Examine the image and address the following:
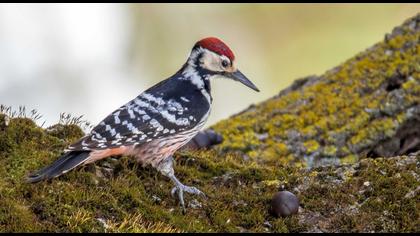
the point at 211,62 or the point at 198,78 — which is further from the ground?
the point at 211,62

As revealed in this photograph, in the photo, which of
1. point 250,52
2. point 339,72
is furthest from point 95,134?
point 250,52

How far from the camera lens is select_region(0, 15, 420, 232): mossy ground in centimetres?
602

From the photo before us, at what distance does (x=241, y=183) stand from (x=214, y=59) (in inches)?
62.6

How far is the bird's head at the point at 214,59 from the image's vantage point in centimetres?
793

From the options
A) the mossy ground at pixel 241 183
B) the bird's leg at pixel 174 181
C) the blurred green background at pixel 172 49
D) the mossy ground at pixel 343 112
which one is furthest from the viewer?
the blurred green background at pixel 172 49

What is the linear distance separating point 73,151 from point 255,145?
122 inches

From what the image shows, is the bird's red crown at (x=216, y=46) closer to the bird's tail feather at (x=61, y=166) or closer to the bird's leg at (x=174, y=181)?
the bird's leg at (x=174, y=181)

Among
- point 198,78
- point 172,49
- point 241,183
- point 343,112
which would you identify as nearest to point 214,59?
point 198,78

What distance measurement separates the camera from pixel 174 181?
6.95m

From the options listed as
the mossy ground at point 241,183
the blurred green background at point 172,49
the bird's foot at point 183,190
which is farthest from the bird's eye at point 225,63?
the blurred green background at point 172,49

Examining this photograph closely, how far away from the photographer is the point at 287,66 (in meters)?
18.4

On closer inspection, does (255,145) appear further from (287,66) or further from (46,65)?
(46,65)

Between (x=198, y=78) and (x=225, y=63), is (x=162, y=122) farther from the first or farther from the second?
(x=225, y=63)

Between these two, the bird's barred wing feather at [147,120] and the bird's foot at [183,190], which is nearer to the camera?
the bird's foot at [183,190]
